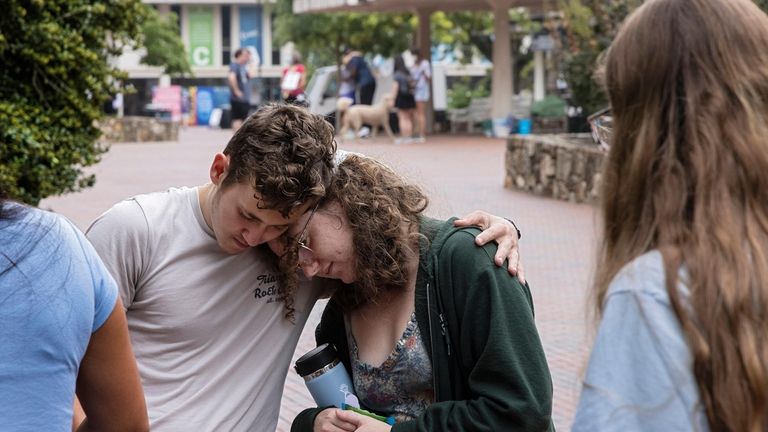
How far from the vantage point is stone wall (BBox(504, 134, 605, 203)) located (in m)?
14.7

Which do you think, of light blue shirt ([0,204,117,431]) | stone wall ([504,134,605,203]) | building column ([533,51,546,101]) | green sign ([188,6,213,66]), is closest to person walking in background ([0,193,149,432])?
light blue shirt ([0,204,117,431])

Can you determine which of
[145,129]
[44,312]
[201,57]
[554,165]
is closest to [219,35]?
[201,57]

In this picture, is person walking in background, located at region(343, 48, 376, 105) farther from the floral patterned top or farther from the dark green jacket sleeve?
the dark green jacket sleeve

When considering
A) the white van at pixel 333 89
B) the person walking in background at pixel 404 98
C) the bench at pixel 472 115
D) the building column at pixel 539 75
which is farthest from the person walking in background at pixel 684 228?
the building column at pixel 539 75

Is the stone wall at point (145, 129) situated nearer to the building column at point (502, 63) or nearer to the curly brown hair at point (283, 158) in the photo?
the building column at point (502, 63)

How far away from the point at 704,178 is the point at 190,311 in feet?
4.89

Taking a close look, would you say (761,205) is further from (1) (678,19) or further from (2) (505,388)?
(2) (505,388)

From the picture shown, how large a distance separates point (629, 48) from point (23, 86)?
6.92 metres

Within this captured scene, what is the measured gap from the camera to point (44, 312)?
176cm

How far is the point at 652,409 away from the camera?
4.91ft

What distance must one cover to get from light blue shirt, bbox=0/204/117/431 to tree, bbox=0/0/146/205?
5.73 metres

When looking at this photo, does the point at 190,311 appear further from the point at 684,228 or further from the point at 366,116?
the point at 366,116

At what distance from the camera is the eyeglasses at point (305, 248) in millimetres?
2660

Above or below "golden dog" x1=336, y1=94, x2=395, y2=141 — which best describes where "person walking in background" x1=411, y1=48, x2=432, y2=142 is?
above
